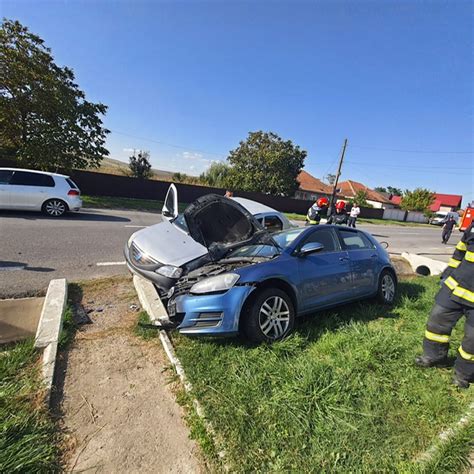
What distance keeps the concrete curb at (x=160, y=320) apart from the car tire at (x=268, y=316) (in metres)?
0.79

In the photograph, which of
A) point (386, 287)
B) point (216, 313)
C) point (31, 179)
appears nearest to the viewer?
point (216, 313)

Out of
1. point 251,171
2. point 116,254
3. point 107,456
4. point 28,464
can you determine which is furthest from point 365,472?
point 251,171

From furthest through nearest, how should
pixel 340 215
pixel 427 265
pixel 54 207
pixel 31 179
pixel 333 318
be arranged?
1. pixel 54 207
2. pixel 31 179
3. pixel 340 215
4. pixel 427 265
5. pixel 333 318

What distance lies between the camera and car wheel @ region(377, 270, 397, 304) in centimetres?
468

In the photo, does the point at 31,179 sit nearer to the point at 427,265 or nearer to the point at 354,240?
the point at 354,240

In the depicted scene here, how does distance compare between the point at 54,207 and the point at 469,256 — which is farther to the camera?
the point at 54,207

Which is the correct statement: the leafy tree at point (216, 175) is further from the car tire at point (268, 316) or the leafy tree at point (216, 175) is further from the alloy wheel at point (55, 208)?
the car tire at point (268, 316)

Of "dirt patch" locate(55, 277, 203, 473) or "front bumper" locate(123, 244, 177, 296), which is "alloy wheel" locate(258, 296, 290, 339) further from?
"front bumper" locate(123, 244, 177, 296)

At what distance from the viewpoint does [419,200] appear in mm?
43781

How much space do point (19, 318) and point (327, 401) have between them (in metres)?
3.79

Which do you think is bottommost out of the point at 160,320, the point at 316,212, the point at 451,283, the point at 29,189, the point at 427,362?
the point at 160,320

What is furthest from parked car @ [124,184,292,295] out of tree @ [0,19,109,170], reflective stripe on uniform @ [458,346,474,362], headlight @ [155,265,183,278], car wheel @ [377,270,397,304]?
tree @ [0,19,109,170]

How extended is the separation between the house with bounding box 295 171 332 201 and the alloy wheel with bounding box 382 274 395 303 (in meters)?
39.9

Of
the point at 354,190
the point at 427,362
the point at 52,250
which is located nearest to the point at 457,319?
the point at 427,362
